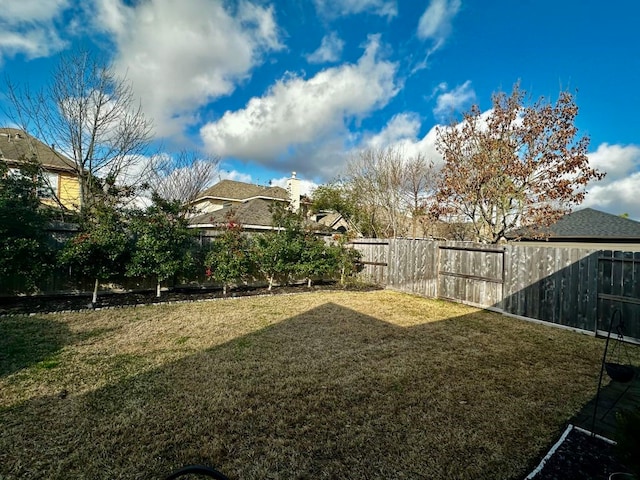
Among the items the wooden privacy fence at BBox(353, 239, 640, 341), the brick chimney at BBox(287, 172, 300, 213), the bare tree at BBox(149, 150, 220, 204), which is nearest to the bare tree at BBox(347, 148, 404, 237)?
the brick chimney at BBox(287, 172, 300, 213)

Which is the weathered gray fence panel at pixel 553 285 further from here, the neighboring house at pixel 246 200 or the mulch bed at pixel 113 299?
the neighboring house at pixel 246 200

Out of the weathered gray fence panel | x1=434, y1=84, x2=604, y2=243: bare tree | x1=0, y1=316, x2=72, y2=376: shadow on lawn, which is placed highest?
x1=434, y1=84, x2=604, y2=243: bare tree

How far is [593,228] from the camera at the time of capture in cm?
1336

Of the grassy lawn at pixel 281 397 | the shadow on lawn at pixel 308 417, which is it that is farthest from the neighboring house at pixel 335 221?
the shadow on lawn at pixel 308 417

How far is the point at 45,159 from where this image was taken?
41.5 ft

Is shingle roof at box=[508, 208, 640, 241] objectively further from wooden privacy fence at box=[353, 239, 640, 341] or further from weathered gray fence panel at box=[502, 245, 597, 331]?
weathered gray fence panel at box=[502, 245, 597, 331]

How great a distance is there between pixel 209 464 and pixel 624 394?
13.5ft

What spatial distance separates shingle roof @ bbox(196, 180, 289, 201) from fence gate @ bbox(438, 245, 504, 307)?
522 inches

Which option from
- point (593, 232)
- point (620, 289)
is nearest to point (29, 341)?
point (620, 289)

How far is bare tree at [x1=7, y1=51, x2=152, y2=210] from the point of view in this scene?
858 cm

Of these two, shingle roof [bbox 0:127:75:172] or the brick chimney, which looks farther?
the brick chimney

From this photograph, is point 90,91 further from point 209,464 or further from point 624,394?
point 624,394

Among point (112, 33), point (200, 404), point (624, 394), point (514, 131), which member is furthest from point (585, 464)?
point (112, 33)

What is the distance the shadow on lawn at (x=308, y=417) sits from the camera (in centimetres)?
212
